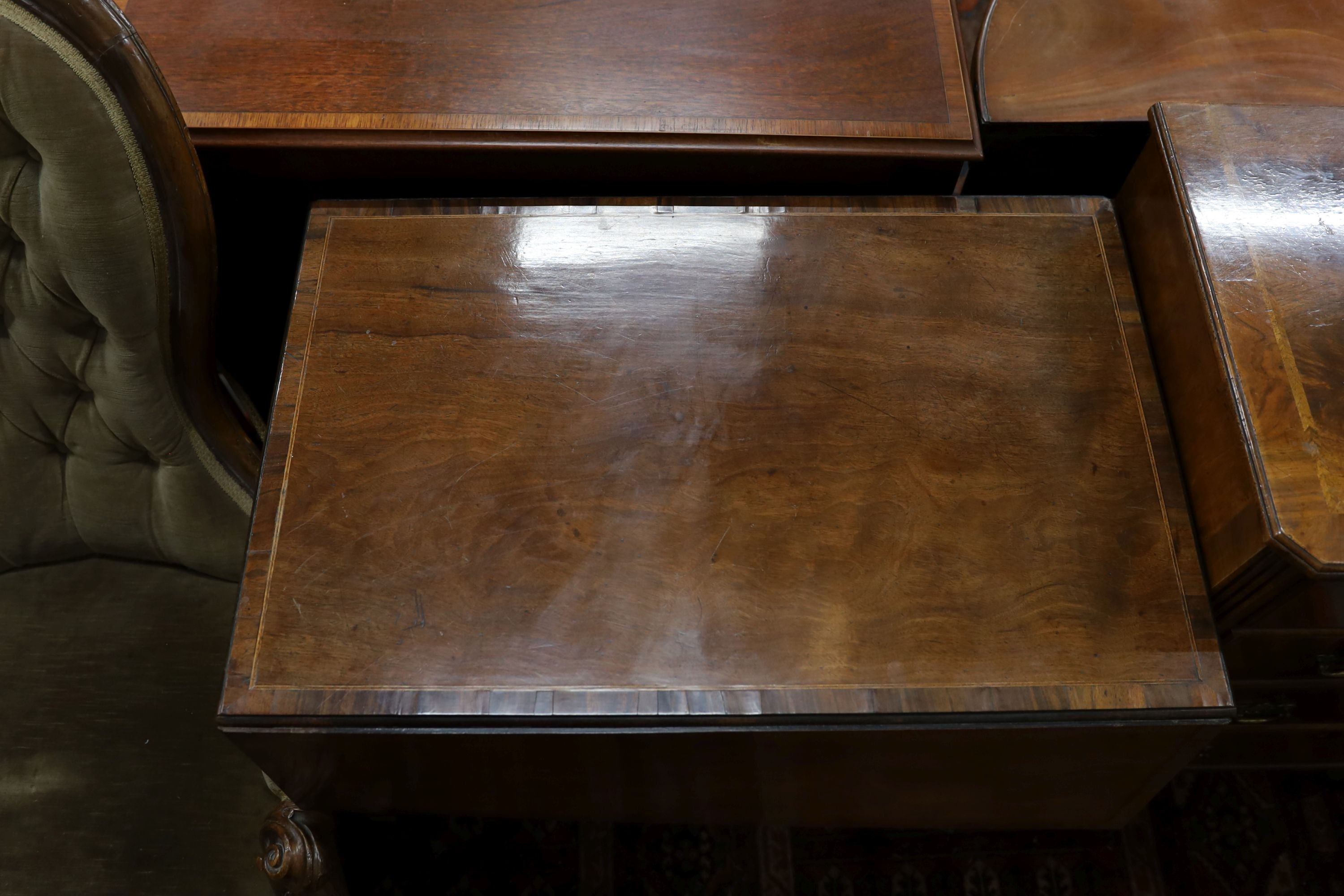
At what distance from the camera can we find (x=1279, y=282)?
0.74m

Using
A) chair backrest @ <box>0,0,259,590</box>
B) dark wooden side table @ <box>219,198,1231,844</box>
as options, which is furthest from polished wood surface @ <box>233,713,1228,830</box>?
chair backrest @ <box>0,0,259,590</box>

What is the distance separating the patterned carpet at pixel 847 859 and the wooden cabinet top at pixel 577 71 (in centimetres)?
74

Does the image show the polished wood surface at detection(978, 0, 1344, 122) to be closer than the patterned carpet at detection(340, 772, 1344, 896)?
Yes

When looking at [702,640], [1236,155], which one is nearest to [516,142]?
[702,640]

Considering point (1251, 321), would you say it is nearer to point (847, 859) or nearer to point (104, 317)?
point (847, 859)

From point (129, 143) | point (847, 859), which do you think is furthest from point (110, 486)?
point (847, 859)

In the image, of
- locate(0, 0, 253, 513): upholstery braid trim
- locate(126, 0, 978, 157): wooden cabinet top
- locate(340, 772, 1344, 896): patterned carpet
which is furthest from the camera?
locate(340, 772, 1344, 896): patterned carpet

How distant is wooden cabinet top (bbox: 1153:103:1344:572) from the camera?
26.0 inches

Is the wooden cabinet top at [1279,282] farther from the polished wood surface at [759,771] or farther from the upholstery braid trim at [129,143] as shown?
the upholstery braid trim at [129,143]

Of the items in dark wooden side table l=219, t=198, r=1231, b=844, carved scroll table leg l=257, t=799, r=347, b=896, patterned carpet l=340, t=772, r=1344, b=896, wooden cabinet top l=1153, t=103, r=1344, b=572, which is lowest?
patterned carpet l=340, t=772, r=1344, b=896

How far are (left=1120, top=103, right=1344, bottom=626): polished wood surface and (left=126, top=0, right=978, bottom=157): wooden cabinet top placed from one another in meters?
0.20

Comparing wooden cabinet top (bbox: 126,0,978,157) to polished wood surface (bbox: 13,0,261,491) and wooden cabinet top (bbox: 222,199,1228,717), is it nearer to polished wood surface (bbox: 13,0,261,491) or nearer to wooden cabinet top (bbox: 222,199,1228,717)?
wooden cabinet top (bbox: 222,199,1228,717)

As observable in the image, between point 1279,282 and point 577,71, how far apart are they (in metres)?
0.62

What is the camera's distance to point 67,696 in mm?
832
